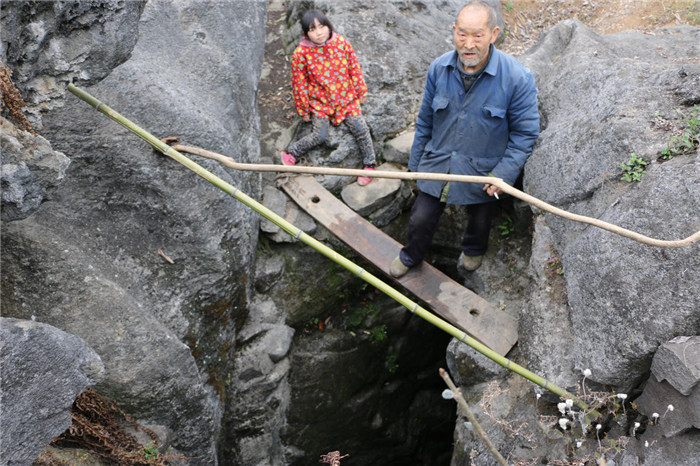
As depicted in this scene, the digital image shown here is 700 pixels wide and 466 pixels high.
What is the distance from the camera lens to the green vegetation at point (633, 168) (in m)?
3.88

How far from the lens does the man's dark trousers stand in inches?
199

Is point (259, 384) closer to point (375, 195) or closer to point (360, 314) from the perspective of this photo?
point (360, 314)

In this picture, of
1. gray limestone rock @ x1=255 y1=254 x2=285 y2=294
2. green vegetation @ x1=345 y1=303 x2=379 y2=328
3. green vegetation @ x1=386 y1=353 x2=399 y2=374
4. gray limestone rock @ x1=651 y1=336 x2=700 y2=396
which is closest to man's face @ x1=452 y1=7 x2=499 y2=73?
gray limestone rock @ x1=651 y1=336 x2=700 y2=396

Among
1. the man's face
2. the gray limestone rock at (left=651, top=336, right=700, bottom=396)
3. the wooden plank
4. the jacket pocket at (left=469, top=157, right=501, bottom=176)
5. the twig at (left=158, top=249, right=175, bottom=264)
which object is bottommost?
the wooden plank

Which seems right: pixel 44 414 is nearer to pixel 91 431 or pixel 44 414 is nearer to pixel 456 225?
pixel 91 431

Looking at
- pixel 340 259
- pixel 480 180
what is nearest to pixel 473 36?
pixel 480 180

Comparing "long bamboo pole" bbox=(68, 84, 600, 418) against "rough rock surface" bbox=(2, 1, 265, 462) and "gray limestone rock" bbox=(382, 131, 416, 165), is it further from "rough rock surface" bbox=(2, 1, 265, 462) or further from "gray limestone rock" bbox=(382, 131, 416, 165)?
"gray limestone rock" bbox=(382, 131, 416, 165)

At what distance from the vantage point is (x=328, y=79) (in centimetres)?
575

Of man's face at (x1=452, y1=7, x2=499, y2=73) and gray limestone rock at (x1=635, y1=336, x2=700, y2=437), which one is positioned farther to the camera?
man's face at (x1=452, y1=7, x2=499, y2=73)

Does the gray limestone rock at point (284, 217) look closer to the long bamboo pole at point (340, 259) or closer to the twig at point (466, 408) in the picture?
the long bamboo pole at point (340, 259)

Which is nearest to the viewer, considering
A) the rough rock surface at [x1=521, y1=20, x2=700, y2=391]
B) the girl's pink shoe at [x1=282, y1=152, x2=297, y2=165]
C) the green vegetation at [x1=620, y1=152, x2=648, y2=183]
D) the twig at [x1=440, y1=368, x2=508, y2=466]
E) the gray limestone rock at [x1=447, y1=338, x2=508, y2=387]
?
the twig at [x1=440, y1=368, x2=508, y2=466]

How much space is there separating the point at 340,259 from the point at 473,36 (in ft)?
6.41

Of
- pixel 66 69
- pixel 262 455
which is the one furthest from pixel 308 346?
pixel 66 69

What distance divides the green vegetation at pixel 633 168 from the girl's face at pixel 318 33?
3.12 meters
